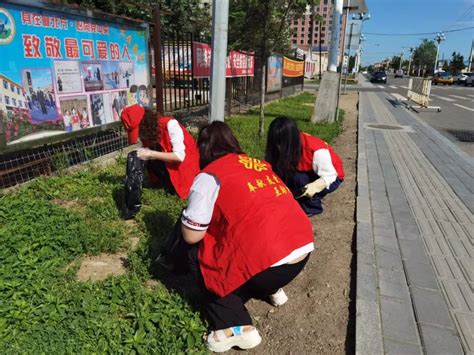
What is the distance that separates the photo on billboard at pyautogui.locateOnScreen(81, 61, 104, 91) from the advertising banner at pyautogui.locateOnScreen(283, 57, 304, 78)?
40.6 feet

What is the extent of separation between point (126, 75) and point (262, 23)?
326 centimetres

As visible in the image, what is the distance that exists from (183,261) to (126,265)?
2.23ft

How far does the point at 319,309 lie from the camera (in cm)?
255

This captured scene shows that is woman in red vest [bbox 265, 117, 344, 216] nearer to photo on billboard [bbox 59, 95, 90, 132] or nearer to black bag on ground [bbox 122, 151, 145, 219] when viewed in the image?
black bag on ground [bbox 122, 151, 145, 219]

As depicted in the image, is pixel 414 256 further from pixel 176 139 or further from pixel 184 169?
pixel 176 139

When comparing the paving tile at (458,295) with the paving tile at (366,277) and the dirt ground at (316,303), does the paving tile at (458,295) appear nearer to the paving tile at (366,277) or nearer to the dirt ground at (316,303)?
the paving tile at (366,277)

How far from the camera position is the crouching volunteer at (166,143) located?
11.5 ft

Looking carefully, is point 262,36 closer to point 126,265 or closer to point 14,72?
point 14,72

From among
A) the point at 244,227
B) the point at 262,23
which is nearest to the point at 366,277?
the point at 244,227

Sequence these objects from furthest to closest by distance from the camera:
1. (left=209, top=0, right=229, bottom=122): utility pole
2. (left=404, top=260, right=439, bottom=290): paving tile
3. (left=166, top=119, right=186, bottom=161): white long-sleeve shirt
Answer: (left=209, top=0, right=229, bottom=122): utility pole, (left=166, top=119, right=186, bottom=161): white long-sleeve shirt, (left=404, top=260, right=439, bottom=290): paving tile

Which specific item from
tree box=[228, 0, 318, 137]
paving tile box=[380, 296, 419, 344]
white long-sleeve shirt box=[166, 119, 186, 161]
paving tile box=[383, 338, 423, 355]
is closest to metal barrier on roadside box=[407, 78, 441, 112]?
tree box=[228, 0, 318, 137]

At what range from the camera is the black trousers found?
2057 mm

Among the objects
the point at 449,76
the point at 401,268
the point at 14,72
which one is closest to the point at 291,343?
the point at 401,268

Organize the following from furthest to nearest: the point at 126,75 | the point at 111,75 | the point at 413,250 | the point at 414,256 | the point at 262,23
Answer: the point at 262,23
the point at 126,75
the point at 111,75
the point at 413,250
the point at 414,256
